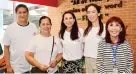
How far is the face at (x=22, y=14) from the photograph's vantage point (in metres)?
3.05

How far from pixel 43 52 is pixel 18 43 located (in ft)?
1.63

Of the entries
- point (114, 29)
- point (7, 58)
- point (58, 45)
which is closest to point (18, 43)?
point (7, 58)

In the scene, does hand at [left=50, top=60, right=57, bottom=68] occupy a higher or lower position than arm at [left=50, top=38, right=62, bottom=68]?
lower

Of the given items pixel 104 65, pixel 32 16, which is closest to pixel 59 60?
pixel 104 65

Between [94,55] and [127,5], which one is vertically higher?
[127,5]

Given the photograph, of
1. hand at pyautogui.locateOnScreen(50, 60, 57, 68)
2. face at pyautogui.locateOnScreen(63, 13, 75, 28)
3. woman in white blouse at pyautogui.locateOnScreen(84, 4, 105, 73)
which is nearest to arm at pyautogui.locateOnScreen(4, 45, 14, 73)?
hand at pyautogui.locateOnScreen(50, 60, 57, 68)

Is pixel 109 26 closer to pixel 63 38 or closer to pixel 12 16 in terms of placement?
pixel 63 38

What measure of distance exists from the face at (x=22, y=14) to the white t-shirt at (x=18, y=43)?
109 mm

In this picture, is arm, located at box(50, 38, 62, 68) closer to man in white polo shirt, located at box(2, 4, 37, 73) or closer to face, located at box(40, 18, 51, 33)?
face, located at box(40, 18, 51, 33)

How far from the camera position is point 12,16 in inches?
288

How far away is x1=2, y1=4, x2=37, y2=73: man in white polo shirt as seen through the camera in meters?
2.97

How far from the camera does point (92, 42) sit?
9.27 ft

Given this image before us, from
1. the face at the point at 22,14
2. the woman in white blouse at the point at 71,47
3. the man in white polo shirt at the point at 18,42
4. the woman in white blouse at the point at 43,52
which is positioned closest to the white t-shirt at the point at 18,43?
the man in white polo shirt at the point at 18,42

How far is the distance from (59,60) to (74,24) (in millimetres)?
514
